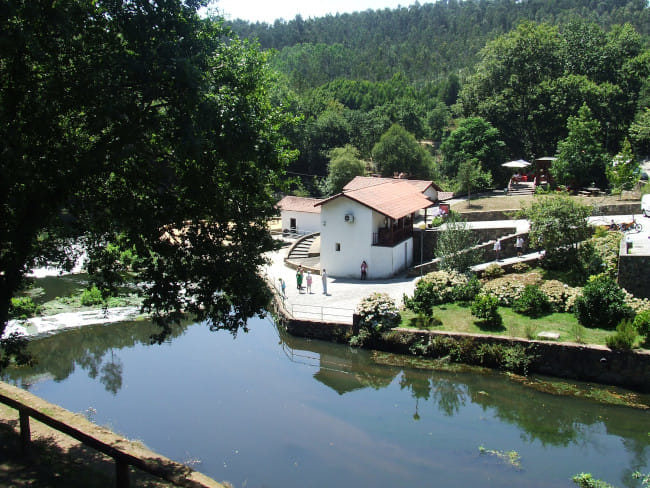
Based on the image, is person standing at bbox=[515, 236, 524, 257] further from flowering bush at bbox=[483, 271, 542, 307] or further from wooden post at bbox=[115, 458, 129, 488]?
wooden post at bbox=[115, 458, 129, 488]

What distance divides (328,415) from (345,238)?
43.6ft

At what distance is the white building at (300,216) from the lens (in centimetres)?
4038

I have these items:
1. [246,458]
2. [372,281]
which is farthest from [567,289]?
[246,458]

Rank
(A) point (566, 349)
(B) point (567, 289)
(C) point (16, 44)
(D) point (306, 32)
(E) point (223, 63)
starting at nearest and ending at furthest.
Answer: (C) point (16, 44) → (E) point (223, 63) → (A) point (566, 349) → (B) point (567, 289) → (D) point (306, 32)

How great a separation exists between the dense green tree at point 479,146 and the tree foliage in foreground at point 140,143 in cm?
3665

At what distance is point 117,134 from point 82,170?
0.83 m

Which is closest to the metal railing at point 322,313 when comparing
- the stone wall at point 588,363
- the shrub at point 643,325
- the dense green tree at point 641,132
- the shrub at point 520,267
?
the stone wall at point 588,363

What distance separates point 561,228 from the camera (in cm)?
2448

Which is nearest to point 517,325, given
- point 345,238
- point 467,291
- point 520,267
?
point 467,291

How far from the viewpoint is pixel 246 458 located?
14.6 meters

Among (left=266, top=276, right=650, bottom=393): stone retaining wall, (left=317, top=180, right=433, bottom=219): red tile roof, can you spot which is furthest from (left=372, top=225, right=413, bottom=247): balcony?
(left=266, top=276, right=650, bottom=393): stone retaining wall

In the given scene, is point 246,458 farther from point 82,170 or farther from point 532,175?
point 532,175

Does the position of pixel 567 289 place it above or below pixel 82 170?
below

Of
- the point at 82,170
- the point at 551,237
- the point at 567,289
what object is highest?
the point at 82,170
